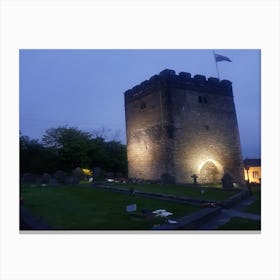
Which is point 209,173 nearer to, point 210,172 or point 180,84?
point 210,172

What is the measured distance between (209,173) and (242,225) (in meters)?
6.74

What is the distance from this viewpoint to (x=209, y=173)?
37.8 ft

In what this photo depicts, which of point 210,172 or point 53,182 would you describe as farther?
point 53,182

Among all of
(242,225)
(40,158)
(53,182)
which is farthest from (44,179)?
(242,225)

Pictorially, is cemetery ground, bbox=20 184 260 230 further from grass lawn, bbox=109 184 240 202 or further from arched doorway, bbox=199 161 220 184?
arched doorway, bbox=199 161 220 184

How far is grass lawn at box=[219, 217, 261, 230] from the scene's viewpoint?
15.7ft

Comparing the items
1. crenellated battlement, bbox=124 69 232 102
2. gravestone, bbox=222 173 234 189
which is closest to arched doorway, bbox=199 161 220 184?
gravestone, bbox=222 173 234 189

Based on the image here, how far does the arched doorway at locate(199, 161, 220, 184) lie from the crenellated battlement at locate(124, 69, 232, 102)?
10.6 ft
